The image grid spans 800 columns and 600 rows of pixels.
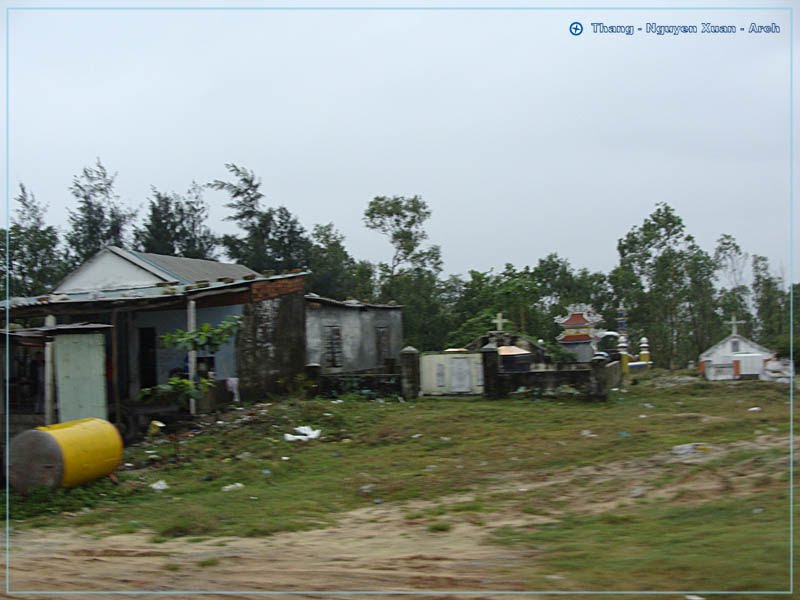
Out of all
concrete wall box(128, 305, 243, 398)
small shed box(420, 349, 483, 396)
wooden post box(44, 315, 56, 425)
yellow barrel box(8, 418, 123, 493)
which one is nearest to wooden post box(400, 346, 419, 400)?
small shed box(420, 349, 483, 396)

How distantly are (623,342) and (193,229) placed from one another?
79.3 feet

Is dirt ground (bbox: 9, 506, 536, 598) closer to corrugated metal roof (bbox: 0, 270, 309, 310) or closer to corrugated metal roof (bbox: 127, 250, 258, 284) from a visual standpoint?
corrugated metal roof (bbox: 0, 270, 309, 310)

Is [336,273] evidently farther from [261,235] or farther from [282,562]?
[282,562]

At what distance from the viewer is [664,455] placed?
30.4 ft

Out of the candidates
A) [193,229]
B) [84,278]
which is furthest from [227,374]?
[193,229]

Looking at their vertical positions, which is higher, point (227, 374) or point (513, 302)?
point (513, 302)

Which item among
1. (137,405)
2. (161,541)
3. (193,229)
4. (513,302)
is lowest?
(161,541)

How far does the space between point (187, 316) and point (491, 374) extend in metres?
6.97

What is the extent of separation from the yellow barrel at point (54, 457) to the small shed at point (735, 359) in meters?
11.1

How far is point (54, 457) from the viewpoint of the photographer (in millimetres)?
8594

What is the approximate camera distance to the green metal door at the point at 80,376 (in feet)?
36.8

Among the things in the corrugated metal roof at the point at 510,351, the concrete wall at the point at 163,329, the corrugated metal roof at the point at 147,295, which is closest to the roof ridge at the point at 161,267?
the concrete wall at the point at 163,329

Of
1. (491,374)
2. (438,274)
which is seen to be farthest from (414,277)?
(491,374)

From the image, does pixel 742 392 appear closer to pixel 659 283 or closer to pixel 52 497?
pixel 659 283
